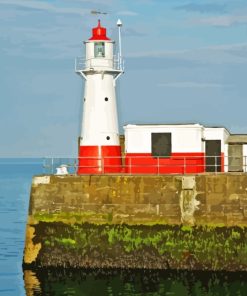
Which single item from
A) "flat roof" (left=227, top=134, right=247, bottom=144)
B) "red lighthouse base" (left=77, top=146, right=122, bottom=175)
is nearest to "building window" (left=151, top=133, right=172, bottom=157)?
"red lighthouse base" (left=77, top=146, right=122, bottom=175)

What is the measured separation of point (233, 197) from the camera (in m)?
34.9

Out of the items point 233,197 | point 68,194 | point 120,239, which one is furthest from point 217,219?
point 68,194

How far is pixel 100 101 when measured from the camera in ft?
128

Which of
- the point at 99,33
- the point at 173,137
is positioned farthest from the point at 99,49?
the point at 173,137

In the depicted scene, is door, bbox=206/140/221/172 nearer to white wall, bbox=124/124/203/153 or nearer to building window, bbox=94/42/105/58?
white wall, bbox=124/124/203/153

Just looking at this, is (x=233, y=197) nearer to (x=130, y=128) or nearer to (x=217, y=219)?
(x=217, y=219)

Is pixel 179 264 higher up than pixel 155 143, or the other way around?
pixel 155 143

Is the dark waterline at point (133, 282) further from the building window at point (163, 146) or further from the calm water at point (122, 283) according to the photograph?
the building window at point (163, 146)

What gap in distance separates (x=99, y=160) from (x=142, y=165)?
200 centimetres

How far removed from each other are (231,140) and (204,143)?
159 cm

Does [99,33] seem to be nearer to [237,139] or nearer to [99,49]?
[99,49]

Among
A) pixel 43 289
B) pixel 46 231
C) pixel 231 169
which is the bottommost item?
pixel 43 289

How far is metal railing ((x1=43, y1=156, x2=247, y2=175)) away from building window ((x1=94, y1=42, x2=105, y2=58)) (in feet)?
16.0

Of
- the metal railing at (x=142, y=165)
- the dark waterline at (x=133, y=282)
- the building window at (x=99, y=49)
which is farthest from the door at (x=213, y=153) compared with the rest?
the building window at (x=99, y=49)
